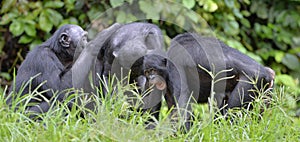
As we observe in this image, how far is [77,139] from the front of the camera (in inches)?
147

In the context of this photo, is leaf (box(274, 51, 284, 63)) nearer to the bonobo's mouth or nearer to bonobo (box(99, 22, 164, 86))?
bonobo (box(99, 22, 164, 86))

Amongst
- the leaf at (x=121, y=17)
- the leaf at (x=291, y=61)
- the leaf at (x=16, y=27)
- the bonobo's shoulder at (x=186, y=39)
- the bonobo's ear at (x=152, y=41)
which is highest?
the bonobo's ear at (x=152, y=41)

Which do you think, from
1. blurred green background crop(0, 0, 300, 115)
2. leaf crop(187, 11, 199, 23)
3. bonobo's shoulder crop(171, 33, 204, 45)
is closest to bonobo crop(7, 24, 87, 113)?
bonobo's shoulder crop(171, 33, 204, 45)

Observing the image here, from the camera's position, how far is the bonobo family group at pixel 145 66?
17.0 feet

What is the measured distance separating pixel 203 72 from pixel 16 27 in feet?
9.05

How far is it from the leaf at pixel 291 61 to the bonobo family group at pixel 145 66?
278cm

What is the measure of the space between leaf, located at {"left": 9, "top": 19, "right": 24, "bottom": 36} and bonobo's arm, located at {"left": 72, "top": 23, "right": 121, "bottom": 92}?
7.05 ft

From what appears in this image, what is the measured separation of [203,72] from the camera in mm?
5492

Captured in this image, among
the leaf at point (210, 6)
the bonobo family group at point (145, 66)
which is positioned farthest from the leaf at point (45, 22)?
the bonobo family group at point (145, 66)

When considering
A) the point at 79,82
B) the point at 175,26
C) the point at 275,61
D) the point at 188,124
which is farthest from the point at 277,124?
the point at 275,61

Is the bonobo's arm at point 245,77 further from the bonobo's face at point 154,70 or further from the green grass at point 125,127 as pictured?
the green grass at point 125,127

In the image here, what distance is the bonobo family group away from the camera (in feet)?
17.0

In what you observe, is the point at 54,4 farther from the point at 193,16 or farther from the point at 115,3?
the point at 193,16

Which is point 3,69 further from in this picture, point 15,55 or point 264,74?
point 264,74
